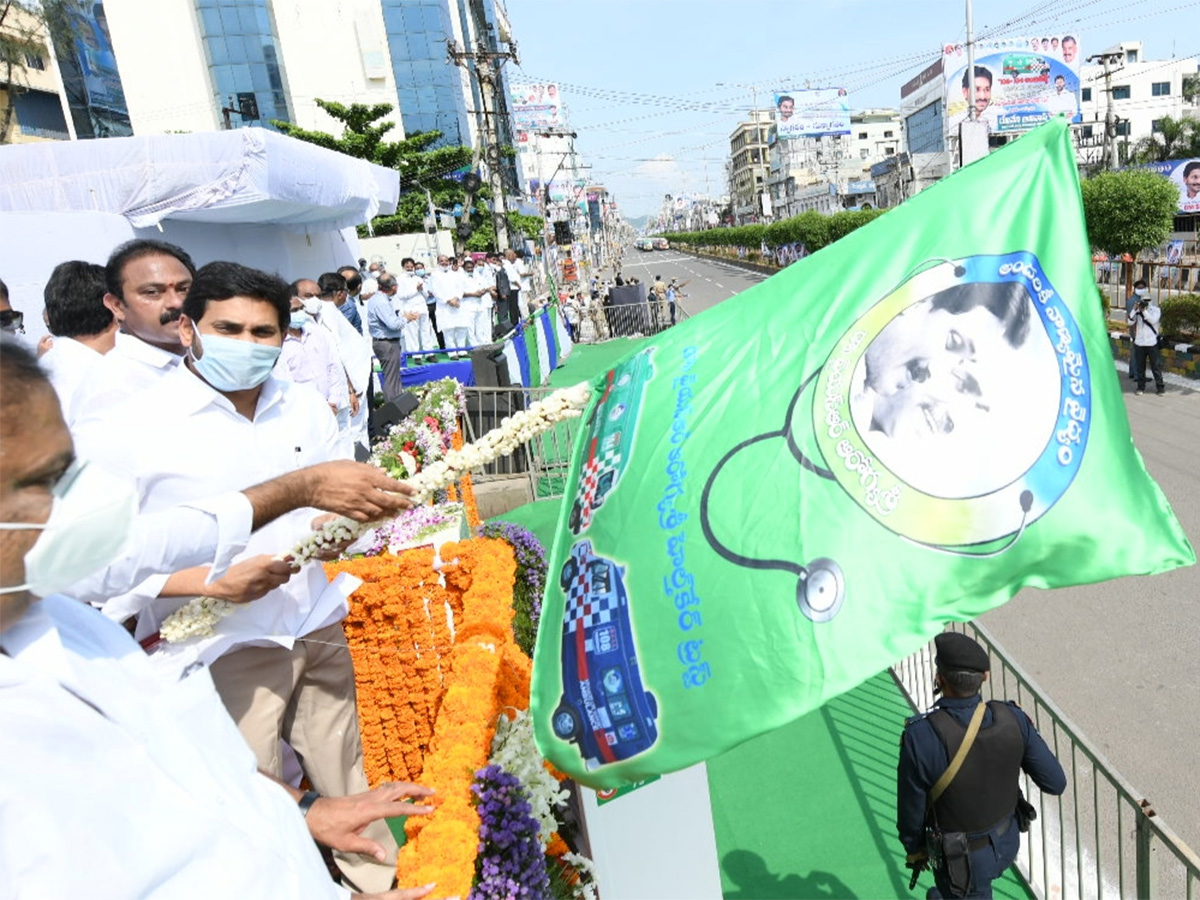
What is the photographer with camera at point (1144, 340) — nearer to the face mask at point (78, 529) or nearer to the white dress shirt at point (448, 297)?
the white dress shirt at point (448, 297)

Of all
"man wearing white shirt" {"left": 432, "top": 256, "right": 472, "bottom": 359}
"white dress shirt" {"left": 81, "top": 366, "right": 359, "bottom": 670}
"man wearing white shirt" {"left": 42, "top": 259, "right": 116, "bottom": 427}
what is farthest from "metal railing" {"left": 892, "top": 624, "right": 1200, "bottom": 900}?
"man wearing white shirt" {"left": 432, "top": 256, "right": 472, "bottom": 359}

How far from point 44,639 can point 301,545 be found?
1.11 m

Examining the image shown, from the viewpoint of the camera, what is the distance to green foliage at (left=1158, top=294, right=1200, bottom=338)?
42.9 ft

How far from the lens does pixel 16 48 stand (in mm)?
32188

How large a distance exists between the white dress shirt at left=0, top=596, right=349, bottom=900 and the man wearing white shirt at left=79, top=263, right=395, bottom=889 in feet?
2.99

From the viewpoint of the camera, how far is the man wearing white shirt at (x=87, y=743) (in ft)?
3.16

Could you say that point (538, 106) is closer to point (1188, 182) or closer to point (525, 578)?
point (1188, 182)

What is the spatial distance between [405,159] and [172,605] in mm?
31827

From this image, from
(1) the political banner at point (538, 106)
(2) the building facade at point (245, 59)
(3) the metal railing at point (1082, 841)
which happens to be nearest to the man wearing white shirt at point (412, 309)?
(3) the metal railing at point (1082, 841)

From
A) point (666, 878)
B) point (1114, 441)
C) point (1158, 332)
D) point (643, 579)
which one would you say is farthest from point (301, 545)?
point (1158, 332)

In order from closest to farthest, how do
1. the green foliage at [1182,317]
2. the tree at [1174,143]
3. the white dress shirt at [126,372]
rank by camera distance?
1. the white dress shirt at [126,372]
2. the green foliage at [1182,317]
3. the tree at [1174,143]

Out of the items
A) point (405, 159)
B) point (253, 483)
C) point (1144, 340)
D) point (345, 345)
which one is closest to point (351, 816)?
point (253, 483)

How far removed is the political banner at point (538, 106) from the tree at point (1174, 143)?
137 feet

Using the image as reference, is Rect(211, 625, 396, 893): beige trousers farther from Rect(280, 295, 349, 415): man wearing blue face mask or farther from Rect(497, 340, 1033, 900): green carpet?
Rect(280, 295, 349, 415): man wearing blue face mask
